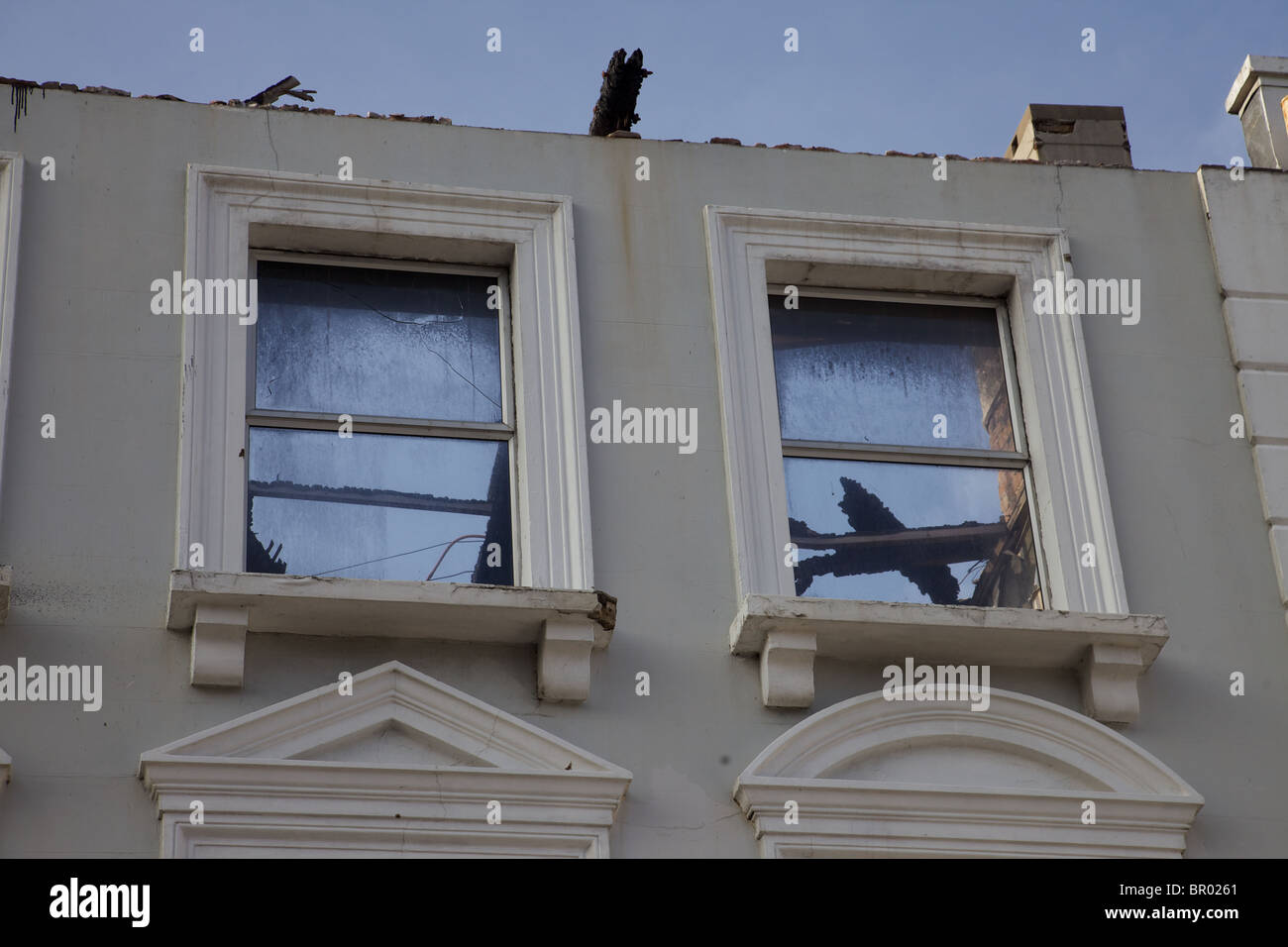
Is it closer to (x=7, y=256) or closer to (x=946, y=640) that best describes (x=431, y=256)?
(x=7, y=256)

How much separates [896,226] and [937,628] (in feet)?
7.45

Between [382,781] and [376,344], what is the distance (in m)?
2.34

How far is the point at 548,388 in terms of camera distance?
895 centimetres

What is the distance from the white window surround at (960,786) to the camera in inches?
312

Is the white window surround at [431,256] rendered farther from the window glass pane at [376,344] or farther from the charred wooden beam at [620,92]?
the charred wooden beam at [620,92]

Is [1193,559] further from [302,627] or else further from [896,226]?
[302,627]

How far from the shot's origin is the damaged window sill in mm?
7855

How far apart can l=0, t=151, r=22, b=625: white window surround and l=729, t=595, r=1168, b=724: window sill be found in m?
3.15

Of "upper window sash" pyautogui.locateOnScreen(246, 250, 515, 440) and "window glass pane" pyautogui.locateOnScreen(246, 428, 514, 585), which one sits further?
"upper window sash" pyautogui.locateOnScreen(246, 250, 515, 440)

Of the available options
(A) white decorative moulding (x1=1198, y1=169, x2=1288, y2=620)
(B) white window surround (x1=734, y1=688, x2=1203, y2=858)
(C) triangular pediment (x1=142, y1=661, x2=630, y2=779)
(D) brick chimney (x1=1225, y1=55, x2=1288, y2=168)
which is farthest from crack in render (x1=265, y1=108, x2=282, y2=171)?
(D) brick chimney (x1=1225, y1=55, x2=1288, y2=168)

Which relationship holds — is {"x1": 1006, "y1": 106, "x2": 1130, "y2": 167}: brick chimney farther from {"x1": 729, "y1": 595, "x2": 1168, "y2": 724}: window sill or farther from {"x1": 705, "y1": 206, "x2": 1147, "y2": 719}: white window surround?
{"x1": 729, "y1": 595, "x2": 1168, "y2": 724}: window sill

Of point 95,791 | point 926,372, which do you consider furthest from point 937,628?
point 95,791

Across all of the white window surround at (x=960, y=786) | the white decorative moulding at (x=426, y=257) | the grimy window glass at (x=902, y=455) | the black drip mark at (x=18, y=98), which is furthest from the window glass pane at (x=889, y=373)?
the black drip mark at (x=18, y=98)

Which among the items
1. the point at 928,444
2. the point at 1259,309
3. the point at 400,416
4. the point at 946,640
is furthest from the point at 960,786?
the point at 1259,309
